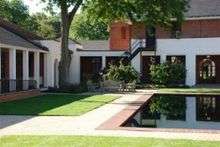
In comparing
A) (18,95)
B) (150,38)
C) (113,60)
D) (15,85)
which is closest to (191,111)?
(18,95)

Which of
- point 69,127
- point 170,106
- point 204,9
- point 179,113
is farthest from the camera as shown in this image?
point 204,9

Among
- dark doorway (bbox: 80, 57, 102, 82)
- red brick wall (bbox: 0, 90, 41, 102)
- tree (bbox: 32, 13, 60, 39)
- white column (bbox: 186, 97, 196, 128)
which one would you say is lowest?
white column (bbox: 186, 97, 196, 128)

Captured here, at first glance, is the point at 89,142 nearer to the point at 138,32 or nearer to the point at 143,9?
the point at 143,9

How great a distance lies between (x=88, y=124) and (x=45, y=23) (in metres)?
78.4

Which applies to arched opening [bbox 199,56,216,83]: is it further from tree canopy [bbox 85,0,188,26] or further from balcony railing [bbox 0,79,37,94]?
balcony railing [bbox 0,79,37,94]

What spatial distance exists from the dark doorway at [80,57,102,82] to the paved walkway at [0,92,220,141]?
27194mm

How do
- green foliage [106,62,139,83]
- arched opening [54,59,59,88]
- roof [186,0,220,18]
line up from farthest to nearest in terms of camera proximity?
roof [186,0,220,18] → arched opening [54,59,59,88] → green foliage [106,62,139,83]

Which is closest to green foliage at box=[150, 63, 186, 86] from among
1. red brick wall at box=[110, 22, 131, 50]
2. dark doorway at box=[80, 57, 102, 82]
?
dark doorway at box=[80, 57, 102, 82]

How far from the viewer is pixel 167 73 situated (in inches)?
1614

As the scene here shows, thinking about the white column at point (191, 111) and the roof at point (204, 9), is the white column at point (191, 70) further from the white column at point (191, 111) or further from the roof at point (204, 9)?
the white column at point (191, 111)

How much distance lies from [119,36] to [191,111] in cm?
2786

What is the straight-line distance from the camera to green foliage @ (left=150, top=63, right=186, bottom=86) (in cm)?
4103

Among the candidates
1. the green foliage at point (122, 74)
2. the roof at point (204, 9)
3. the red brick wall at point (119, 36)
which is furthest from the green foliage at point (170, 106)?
the red brick wall at point (119, 36)

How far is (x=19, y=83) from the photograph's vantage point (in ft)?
102
